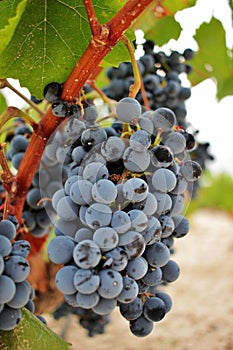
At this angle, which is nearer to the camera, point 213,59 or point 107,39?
point 107,39

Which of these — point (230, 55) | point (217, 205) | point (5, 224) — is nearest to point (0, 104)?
point (5, 224)

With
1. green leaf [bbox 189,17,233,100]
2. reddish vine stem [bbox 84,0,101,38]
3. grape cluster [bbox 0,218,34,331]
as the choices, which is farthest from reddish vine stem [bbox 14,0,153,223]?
green leaf [bbox 189,17,233,100]

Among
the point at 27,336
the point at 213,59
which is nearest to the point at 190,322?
the point at 213,59

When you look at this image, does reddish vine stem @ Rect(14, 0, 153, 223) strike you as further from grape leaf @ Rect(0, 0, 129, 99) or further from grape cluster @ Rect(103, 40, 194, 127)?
grape cluster @ Rect(103, 40, 194, 127)

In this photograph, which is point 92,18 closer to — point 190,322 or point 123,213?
point 123,213

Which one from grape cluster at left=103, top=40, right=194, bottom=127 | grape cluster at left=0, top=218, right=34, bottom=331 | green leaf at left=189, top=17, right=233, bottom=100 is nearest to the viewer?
grape cluster at left=0, top=218, right=34, bottom=331
